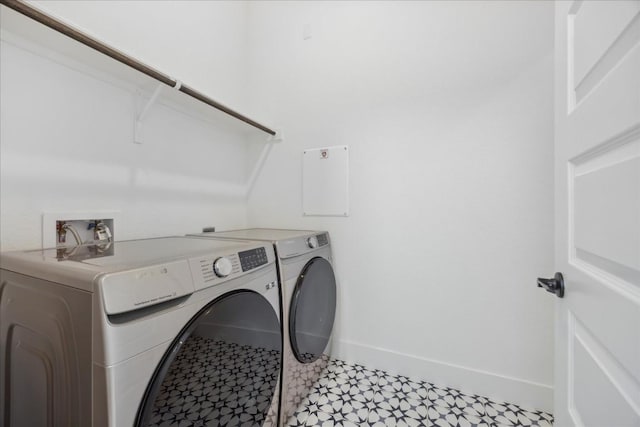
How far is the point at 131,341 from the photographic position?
597 millimetres

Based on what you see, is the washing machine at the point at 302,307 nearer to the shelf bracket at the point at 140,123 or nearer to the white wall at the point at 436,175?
the white wall at the point at 436,175

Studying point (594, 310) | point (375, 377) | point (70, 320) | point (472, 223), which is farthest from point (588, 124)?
point (375, 377)

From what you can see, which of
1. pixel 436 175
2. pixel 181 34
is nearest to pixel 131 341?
pixel 436 175

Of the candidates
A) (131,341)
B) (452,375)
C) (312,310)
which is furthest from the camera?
(452,375)

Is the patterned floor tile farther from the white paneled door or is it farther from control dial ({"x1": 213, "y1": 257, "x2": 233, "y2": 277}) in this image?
control dial ({"x1": 213, "y1": 257, "x2": 233, "y2": 277})

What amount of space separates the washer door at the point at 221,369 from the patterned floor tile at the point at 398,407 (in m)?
0.45

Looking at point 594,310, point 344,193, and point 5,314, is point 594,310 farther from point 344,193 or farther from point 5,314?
point 5,314

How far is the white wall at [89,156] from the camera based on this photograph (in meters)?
0.99

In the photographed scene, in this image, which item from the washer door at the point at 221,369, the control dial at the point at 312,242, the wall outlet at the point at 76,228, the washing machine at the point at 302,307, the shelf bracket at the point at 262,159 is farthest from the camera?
the shelf bracket at the point at 262,159

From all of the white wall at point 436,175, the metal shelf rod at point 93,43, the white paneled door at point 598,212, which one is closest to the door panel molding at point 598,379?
the white paneled door at point 598,212

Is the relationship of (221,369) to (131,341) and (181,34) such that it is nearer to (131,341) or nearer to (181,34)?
(131,341)

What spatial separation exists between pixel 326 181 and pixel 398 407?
4.61 ft

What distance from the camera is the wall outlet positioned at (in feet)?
3.50

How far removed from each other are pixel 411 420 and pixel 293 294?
88 centimetres
